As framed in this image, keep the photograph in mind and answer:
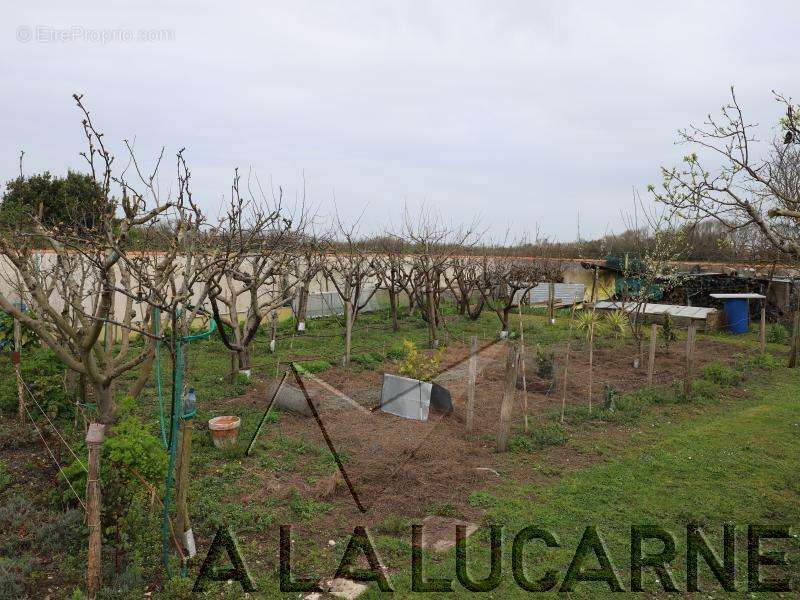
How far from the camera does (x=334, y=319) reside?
46.2 feet

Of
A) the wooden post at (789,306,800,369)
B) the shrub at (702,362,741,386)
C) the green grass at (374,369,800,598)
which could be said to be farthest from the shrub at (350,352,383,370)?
the wooden post at (789,306,800,369)

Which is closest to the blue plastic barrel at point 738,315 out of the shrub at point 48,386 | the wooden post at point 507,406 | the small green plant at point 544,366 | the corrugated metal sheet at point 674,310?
the corrugated metal sheet at point 674,310

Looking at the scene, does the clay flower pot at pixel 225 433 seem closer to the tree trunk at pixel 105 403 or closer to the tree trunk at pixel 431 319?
the tree trunk at pixel 105 403

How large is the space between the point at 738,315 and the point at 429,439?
11896 millimetres

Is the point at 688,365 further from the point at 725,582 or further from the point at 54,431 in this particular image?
the point at 54,431

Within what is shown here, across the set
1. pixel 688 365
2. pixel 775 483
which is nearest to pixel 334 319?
pixel 688 365

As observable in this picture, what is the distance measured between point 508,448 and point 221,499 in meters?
3.01

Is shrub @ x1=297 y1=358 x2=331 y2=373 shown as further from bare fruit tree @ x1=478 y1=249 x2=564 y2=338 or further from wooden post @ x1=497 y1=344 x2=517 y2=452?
bare fruit tree @ x1=478 y1=249 x2=564 y2=338

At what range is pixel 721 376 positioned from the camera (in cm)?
854

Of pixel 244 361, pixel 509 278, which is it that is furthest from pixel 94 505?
pixel 509 278

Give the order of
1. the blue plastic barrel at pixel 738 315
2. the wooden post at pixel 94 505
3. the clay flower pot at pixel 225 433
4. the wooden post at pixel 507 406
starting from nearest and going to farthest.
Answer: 1. the wooden post at pixel 94 505
2. the clay flower pot at pixel 225 433
3. the wooden post at pixel 507 406
4. the blue plastic barrel at pixel 738 315

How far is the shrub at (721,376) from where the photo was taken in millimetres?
8500

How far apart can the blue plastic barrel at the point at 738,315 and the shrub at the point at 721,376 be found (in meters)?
5.99

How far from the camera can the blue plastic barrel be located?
13867 millimetres
